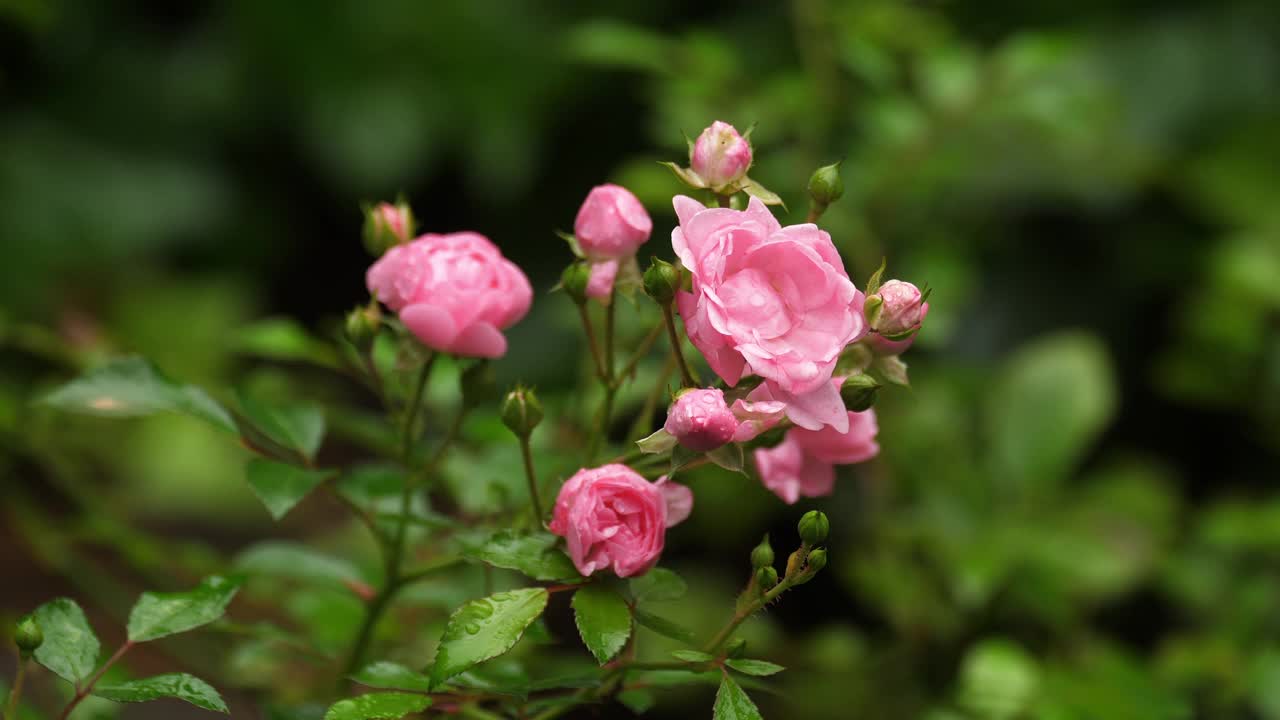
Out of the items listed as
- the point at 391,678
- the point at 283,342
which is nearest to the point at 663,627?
the point at 391,678

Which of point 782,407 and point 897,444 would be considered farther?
point 897,444

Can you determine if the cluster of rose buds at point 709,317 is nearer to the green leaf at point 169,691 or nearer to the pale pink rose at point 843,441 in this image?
the pale pink rose at point 843,441

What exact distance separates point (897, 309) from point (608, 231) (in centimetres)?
12

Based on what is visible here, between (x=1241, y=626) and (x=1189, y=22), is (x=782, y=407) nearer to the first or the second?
(x=1241, y=626)

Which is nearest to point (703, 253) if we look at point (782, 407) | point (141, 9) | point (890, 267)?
point (782, 407)

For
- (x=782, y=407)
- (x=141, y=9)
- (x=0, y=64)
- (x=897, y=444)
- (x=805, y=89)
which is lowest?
(x=782, y=407)

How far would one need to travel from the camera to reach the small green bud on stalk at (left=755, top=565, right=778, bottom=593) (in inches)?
17.9

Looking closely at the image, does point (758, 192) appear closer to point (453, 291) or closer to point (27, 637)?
point (453, 291)

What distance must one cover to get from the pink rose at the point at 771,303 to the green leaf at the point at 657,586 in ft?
0.30

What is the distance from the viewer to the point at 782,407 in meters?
0.43

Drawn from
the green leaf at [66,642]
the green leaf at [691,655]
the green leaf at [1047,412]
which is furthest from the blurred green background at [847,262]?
the green leaf at [66,642]

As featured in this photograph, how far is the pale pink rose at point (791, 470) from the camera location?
0.53 metres

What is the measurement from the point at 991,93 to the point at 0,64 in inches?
80.2

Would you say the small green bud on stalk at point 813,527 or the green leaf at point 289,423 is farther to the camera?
the green leaf at point 289,423
